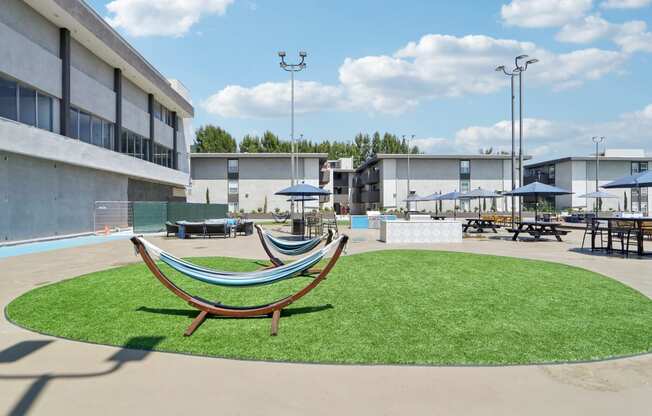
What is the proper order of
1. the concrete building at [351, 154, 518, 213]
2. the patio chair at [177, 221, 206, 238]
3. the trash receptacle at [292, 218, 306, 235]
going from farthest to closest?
the concrete building at [351, 154, 518, 213] → the trash receptacle at [292, 218, 306, 235] → the patio chair at [177, 221, 206, 238]

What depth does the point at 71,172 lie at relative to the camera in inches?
881

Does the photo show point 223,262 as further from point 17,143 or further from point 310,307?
point 17,143

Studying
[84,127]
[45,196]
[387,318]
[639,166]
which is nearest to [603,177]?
[639,166]

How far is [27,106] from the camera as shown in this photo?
19.2 meters

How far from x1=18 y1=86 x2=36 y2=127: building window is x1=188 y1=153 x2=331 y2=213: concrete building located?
33.1 meters

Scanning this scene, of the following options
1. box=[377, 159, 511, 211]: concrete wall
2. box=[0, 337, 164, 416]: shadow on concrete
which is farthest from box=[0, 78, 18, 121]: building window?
box=[377, 159, 511, 211]: concrete wall

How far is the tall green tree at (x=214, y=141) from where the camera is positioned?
78312 millimetres

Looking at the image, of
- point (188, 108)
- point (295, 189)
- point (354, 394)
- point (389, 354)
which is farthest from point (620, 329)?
point (188, 108)

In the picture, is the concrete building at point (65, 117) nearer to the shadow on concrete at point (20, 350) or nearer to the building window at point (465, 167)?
the shadow on concrete at point (20, 350)

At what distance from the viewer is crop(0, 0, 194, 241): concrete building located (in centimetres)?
1783

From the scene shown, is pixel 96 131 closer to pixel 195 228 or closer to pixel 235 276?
pixel 195 228

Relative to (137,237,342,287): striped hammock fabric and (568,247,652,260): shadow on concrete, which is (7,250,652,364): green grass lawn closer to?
(137,237,342,287): striped hammock fabric

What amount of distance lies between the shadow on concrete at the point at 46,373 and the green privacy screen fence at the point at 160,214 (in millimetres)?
22703

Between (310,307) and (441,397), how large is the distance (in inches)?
132
